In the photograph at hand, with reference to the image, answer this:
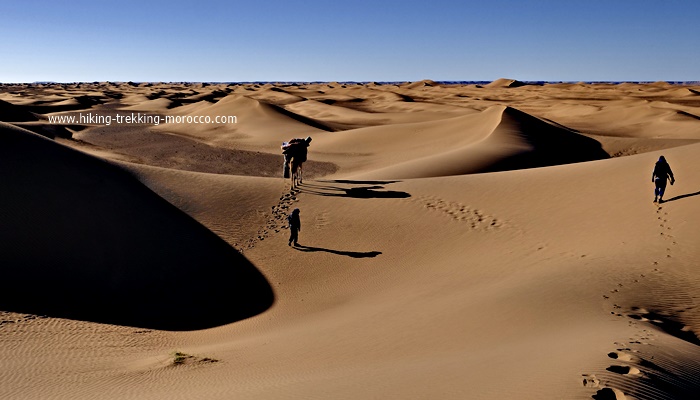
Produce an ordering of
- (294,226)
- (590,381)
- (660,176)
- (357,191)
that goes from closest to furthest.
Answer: (590,381) → (660,176) → (294,226) → (357,191)

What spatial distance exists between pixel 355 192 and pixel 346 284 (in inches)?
216

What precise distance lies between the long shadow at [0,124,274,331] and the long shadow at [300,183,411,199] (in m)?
3.87

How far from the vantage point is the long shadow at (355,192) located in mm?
15844

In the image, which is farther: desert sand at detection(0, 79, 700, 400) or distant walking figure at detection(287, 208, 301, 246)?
distant walking figure at detection(287, 208, 301, 246)

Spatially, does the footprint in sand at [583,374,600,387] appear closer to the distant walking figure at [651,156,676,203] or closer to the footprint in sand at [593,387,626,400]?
the footprint in sand at [593,387,626,400]

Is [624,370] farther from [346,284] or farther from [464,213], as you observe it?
[464,213]

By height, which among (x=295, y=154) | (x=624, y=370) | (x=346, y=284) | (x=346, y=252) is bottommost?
(x=346, y=284)

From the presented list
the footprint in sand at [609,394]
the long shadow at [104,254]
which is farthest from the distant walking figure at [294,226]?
the footprint in sand at [609,394]

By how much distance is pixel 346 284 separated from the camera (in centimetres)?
1115

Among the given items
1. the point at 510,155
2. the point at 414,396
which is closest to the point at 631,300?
the point at 414,396

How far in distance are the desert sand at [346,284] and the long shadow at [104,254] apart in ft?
0.15

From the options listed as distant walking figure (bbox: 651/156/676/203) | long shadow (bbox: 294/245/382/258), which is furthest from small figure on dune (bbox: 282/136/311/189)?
distant walking figure (bbox: 651/156/676/203)

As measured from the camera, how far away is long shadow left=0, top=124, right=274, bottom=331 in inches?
383

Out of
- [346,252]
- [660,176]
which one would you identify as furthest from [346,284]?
[660,176]
